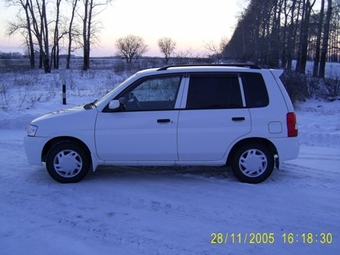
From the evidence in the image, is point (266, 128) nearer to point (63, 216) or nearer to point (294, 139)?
point (294, 139)

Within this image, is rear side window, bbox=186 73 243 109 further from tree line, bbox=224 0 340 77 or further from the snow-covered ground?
tree line, bbox=224 0 340 77

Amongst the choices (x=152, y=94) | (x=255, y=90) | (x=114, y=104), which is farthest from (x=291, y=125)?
(x=114, y=104)

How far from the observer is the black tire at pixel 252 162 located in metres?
4.97

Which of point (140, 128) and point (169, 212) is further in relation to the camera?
point (140, 128)

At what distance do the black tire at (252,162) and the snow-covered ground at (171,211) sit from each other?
15cm

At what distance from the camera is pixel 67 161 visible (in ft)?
16.4

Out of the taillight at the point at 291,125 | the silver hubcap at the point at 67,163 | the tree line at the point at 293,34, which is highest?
the tree line at the point at 293,34

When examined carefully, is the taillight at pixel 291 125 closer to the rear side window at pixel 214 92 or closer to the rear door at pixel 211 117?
the rear door at pixel 211 117

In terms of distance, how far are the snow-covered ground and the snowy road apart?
0.01 meters

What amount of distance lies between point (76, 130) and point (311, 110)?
10.7m

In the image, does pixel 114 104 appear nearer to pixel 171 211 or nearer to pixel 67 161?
pixel 67 161

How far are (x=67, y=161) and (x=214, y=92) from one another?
2.54m

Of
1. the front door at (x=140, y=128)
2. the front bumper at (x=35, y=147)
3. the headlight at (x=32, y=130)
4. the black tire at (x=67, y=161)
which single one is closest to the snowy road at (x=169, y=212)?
the black tire at (x=67, y=161)


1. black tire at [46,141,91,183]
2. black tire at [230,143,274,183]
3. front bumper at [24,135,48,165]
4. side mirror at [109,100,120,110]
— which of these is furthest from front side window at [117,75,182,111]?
front bumper at [24,135,48,165]
